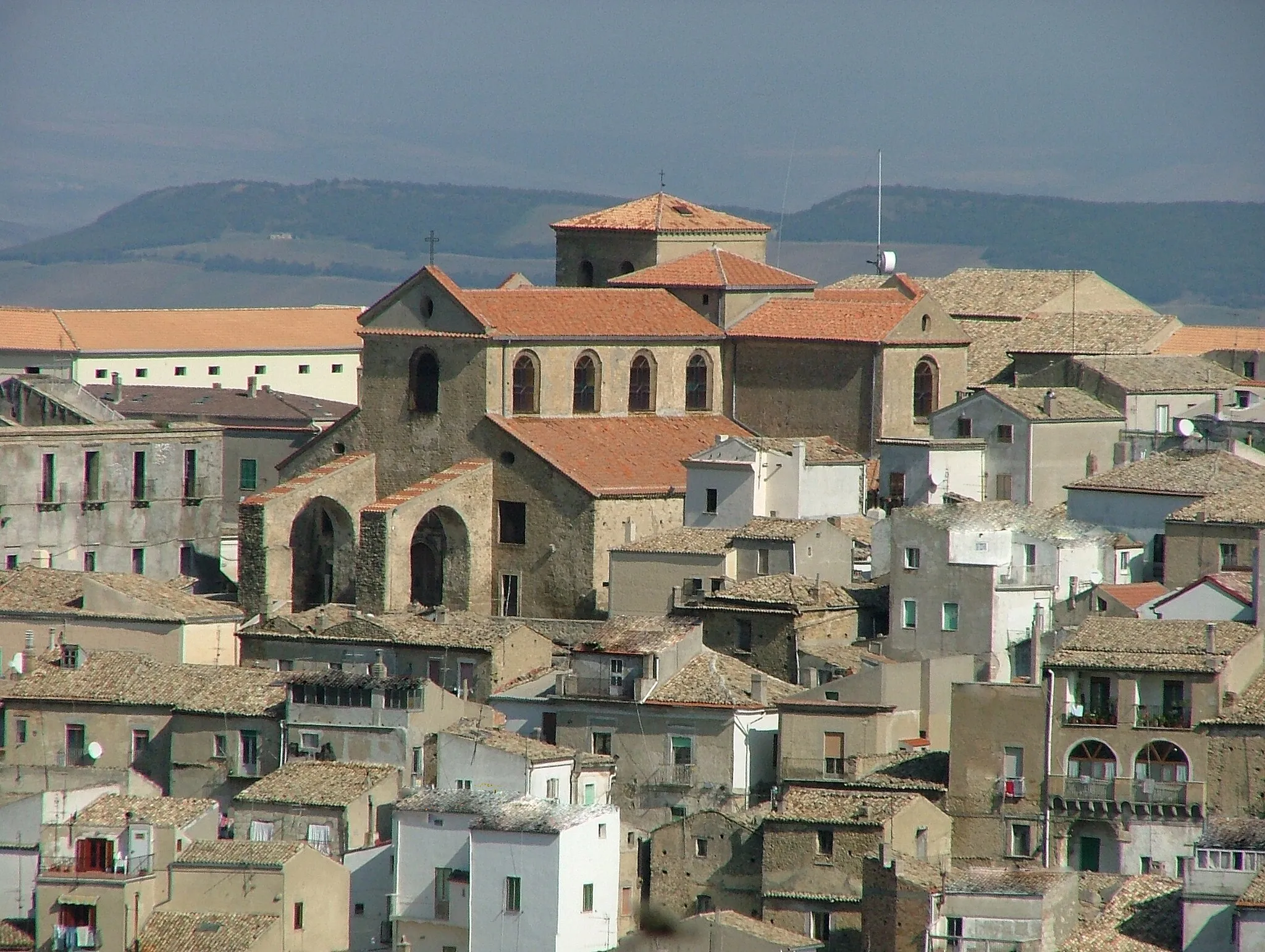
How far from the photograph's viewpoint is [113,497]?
223 ft

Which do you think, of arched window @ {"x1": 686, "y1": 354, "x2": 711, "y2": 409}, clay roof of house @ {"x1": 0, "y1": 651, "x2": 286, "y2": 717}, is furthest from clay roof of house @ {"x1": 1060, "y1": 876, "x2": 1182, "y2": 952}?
arched window @ {"x1": 686, "y1": 354, "x2": 711, "y2": 409}

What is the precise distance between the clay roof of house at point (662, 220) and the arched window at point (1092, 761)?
91.9 feet

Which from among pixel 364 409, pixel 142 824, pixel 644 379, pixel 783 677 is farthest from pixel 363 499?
pixel 142 824

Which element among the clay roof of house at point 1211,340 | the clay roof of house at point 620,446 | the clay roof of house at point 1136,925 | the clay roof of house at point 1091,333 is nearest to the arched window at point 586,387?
the clay roof of house at point 620,446

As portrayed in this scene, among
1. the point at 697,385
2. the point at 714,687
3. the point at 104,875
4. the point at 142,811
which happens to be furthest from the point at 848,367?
the point at 104,875

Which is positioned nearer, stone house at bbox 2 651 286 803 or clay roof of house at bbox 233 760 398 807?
clay roof of house at bbox 233 760 398 807

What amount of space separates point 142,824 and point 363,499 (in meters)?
19.3

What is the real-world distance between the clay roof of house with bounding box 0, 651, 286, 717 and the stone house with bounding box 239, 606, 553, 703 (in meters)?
1.79

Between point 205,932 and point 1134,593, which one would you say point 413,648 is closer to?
point 205,932

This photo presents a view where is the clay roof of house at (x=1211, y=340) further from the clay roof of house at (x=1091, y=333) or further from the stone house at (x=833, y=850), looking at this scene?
the stone house at (x=833, y=850)

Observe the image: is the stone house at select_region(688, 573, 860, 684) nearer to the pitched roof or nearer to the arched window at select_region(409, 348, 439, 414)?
the pitched roof

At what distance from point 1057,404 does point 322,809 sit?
20.6 metres

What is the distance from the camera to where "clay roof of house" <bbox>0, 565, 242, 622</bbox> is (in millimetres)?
60406

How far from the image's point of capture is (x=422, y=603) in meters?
65.9
